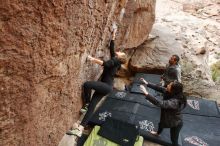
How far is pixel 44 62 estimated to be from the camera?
3.73m

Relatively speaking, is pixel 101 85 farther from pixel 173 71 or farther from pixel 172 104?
pixel 173 71

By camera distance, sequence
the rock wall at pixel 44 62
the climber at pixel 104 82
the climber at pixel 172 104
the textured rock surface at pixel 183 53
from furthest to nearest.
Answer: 1. the textured rock surface at pixel 183 53
2. the climber at pixel 104 82
3. the climber at pixel 172 104
4. the rock wall at pixel 44 62

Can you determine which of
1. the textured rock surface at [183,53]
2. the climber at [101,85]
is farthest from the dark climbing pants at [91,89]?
the textured rock surface at [183,53]

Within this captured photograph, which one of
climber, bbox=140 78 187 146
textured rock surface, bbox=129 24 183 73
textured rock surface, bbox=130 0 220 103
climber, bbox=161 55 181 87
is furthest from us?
textured rock surface, bbox=129 24 183 73

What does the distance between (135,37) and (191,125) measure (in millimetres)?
3365

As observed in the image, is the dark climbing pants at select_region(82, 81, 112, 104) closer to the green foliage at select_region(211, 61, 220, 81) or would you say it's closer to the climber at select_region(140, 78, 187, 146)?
the climber at select_region(140, 78, 187, 146)

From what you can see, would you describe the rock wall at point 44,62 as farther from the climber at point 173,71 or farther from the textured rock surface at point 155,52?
the textured rock surface at point 155,52

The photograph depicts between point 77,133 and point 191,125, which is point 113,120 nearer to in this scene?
point 77,133

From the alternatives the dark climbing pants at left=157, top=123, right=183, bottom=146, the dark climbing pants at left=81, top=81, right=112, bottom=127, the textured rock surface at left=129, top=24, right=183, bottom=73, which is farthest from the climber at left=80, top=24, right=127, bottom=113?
the textured rock surface at left=129, top=24, right=183, bottom=73

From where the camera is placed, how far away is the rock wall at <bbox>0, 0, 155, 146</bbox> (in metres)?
3.12

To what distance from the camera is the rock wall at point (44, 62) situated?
3123mm

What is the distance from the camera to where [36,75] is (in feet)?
12.0

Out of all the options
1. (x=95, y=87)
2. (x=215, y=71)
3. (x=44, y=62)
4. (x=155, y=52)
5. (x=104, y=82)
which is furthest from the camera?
(x=215, y=71)

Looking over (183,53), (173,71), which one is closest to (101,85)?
(173,71)
